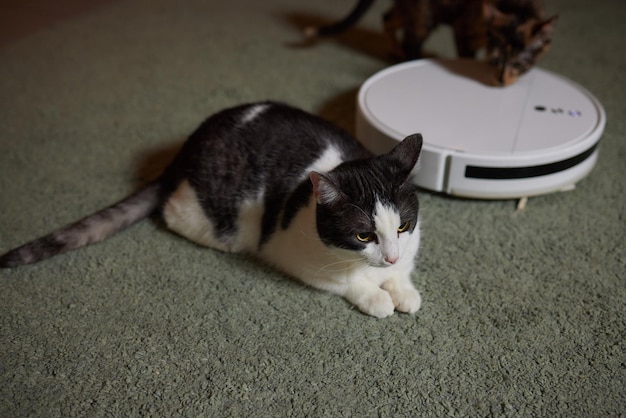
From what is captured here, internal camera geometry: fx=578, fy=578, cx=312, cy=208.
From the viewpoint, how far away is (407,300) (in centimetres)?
139

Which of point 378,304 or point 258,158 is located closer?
point 378,304

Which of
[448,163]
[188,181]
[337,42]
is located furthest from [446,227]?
[337,42]

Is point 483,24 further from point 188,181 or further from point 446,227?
point 188,181

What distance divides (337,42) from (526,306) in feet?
5.98

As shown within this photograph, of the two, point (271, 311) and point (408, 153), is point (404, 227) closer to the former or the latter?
point (408, 153)

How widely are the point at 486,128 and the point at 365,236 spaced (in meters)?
0.79

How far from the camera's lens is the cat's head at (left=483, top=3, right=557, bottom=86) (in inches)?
81.7

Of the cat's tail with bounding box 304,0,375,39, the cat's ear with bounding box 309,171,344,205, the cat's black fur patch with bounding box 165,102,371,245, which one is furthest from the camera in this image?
the cat's tail with bounding box 304,0,375,39

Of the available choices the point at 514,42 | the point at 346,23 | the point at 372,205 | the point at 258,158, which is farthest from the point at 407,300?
the point at 346,23

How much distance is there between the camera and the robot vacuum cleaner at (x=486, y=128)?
1.67m

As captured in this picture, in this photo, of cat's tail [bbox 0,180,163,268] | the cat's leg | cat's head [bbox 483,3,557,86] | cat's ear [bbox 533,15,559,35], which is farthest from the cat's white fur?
cat's ear [bbox 533,15,559,35]

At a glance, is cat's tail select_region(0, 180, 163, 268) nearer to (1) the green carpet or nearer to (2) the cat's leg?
(1) the green carpet

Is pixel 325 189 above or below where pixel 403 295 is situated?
above

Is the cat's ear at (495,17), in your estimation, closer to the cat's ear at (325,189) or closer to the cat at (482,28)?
the cat at (482,28)
